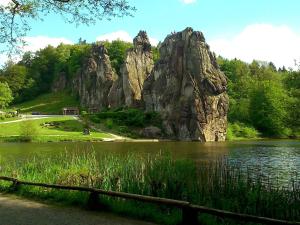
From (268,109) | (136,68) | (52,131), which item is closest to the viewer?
(52,131)

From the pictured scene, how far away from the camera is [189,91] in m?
87.4

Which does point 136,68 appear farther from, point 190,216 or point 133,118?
point 190,216

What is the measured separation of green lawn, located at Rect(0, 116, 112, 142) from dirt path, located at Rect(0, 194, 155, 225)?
56.7 metres

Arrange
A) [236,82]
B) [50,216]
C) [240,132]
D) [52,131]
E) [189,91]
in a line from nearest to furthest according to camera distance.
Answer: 1. [50,216]
2. [52,131]
3. [189,91]
4. [240,132]
5. [236,82]

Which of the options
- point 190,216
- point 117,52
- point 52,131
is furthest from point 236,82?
point 190,216

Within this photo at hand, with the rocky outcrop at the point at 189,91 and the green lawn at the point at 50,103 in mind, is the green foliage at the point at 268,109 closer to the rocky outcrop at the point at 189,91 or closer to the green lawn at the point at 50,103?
the rocky outcrop at the point at 189,91

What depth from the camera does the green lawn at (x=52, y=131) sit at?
70.0 m

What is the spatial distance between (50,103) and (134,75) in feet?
157

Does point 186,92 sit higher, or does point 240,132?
point 186,92

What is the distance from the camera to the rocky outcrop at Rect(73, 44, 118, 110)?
409ft

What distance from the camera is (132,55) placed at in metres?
111

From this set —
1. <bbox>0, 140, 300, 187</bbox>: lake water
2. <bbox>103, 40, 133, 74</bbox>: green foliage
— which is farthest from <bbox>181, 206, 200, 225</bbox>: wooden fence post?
<bbox>103, 40, 133, 74</bbox>: green foliage

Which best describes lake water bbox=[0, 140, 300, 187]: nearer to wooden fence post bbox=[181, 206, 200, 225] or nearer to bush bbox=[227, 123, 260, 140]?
wooden fence post bbox=[181, 206, 200, 225]

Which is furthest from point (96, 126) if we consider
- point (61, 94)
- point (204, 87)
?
point (61, 94)
